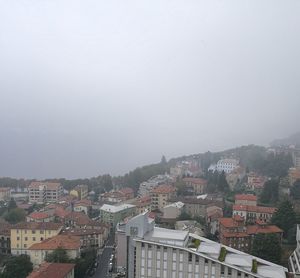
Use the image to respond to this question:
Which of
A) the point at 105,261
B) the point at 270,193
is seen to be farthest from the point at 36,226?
the point at 270,193

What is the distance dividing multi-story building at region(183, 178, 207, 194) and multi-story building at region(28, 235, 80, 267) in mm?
9286

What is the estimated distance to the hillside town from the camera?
6.46m

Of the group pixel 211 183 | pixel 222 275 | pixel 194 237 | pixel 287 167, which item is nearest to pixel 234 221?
pixel 194 237

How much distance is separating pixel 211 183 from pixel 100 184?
5.65m

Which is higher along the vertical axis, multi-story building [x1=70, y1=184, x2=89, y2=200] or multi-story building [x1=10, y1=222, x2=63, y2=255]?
multi-story building [x1=70, y1=184, x2=89, y2=200]

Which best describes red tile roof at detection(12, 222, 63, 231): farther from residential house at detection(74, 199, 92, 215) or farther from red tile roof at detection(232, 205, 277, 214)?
red tile roof at detection(232, 205, 277, 214)

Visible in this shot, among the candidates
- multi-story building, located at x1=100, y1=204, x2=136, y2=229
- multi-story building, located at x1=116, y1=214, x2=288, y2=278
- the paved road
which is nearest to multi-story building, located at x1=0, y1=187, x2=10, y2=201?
multi-story building, located at x1=100, y1=204, x2=136, y2=229

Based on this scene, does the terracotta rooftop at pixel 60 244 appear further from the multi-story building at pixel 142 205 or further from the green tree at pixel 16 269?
the multi-story building at pixel 142 205

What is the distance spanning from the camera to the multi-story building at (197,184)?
1802 cm

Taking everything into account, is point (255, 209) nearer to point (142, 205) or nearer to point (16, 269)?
point (142, 205)

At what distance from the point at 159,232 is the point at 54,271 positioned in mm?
2031

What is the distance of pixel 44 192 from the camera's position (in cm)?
1769

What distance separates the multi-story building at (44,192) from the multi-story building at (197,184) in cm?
569

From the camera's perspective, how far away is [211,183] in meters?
18.1
